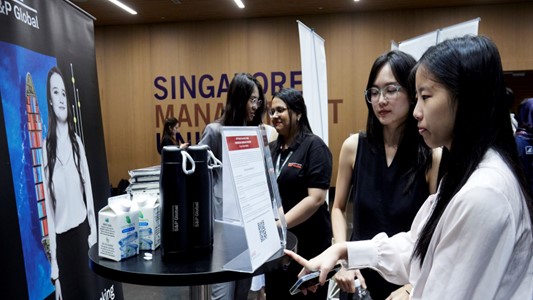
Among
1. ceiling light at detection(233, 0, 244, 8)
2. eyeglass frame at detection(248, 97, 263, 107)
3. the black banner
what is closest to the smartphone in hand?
the black banner

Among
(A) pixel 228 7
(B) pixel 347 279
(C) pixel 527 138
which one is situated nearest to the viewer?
(B) pixel 347 279

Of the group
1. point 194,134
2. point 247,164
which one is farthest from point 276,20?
point 247,164

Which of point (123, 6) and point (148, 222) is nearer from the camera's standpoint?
point (148, 222)

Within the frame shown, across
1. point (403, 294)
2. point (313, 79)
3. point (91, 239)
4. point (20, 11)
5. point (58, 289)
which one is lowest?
point (58, 289)

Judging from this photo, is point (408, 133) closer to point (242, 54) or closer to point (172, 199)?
point (172, 199)

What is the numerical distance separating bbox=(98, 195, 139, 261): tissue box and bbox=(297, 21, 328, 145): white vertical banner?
233 centimetres

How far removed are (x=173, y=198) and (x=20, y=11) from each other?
115 cm

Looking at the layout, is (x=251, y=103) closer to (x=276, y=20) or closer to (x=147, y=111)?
(x=276, y=20)

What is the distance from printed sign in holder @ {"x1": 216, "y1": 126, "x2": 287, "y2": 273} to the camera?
3.01ft

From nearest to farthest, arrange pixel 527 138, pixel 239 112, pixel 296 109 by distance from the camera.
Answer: pixel 296 109 → pixel 239 112 → pixel 527 138

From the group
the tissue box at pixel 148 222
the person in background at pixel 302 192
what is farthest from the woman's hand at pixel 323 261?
the person in background at pixel 302 192

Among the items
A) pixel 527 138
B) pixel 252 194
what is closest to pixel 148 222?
pixel 252 194

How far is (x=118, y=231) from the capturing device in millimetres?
1068

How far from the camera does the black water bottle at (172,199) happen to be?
1.08m
